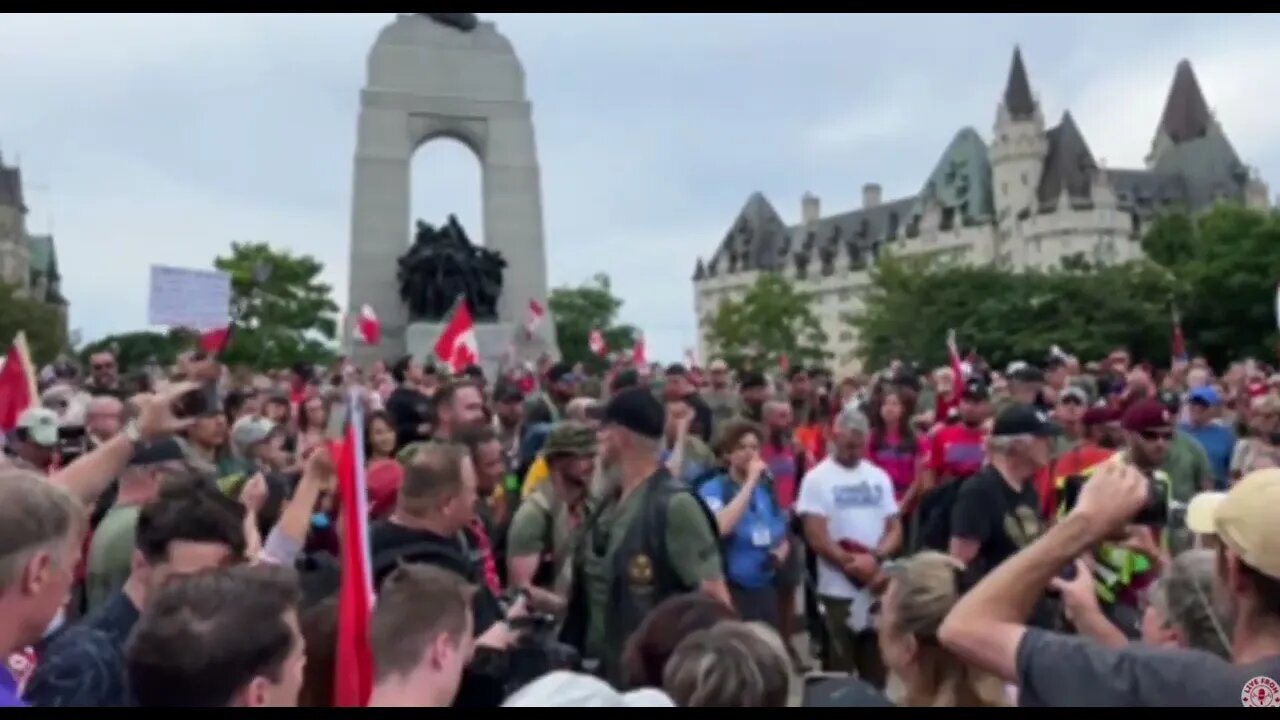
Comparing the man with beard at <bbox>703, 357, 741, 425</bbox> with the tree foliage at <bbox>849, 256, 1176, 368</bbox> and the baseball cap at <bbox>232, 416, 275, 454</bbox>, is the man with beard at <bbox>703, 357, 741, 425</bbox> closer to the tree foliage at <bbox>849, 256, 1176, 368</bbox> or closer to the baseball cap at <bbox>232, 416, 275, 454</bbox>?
the baseball cap at <bbox>232, 416, 275, 454</bbox>

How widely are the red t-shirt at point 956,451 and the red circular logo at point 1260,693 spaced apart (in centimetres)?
547

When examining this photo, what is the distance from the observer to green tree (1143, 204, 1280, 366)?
58594mm

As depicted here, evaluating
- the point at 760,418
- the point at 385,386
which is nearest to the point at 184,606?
the point at 760,418

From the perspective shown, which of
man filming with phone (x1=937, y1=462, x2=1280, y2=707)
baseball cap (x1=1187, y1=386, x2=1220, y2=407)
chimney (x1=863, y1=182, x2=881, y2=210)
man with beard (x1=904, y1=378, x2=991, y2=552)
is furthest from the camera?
chimney (x1=863, y1=182, x2=881, y2=210)

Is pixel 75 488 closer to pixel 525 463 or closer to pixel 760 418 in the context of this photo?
pixel 525 463

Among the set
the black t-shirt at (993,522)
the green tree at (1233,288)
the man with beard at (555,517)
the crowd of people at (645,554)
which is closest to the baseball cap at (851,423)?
the crowd of people at (645,554)

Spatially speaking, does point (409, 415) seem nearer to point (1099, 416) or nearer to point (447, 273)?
point (1099, 416)

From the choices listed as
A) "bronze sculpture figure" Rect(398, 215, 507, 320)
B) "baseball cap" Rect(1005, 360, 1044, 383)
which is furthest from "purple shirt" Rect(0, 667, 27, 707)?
"bronze sculpture figure" Rect(398, 215, 507, 320)

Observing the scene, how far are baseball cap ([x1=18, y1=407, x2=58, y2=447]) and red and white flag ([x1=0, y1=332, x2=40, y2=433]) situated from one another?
639mm

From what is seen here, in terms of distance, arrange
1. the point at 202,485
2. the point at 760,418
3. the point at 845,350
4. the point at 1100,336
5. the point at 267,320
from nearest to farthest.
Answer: the point at 202,485, the point at 760,418, the point at 1100,336, the point at 267,320, the point at 845,350

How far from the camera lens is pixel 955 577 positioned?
3.76m

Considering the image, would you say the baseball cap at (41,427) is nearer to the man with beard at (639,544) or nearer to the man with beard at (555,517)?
the man with beard at (555,517)

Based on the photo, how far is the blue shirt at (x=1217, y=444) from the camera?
9.48 meters
